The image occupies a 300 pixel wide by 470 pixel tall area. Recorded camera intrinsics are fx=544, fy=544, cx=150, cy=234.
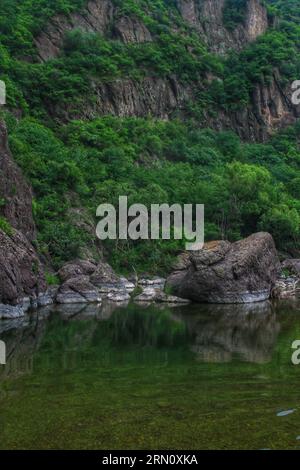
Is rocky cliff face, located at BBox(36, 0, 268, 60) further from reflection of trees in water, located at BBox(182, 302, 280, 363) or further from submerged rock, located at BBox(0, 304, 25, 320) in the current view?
reflection of trees in water, located at BBox(182, 302, 280, 363)

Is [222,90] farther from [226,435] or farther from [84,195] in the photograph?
[226,435]

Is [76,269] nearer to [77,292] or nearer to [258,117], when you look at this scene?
[77,292]

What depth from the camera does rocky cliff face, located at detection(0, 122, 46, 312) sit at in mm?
27047

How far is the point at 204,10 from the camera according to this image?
104812 mm

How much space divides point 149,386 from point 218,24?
103m

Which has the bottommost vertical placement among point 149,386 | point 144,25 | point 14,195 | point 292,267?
point 149,386

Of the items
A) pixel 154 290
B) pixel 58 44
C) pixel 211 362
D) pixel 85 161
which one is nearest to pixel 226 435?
pixel 211 362

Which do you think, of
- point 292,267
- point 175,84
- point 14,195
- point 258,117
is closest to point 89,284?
point 14,195

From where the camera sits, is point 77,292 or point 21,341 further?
point 77,292

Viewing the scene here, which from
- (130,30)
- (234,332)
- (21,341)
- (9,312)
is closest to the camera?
(21,341)

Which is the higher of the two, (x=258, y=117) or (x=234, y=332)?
(x=258, y=117)

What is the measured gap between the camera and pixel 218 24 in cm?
10469

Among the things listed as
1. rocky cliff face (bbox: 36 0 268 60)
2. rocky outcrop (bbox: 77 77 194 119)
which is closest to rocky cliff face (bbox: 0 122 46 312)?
rocky outcrop (bbox: 77 77 194 119)
